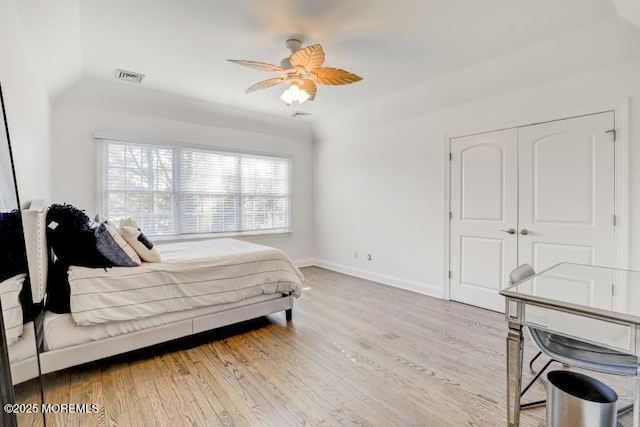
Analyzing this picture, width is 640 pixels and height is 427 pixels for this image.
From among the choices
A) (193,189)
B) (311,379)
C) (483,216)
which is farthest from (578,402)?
(193,189)

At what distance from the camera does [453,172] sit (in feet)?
13.0

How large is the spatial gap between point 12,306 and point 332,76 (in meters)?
2.62

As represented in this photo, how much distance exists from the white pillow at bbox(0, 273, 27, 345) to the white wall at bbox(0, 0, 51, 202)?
43.0 inches

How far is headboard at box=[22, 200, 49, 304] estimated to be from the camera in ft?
6.04

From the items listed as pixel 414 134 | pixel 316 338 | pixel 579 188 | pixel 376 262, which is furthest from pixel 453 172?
pixel 316 338

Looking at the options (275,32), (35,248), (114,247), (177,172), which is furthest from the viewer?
(177,172)

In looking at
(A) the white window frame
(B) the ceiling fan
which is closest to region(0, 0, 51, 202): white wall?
(A) the white window frame

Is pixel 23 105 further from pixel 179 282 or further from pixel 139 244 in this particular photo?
pixel 179 282

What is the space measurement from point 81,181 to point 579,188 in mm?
5587

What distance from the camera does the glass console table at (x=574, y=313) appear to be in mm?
1300

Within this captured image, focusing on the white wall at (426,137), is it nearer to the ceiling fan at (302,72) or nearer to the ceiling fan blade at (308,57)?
the ceiling fan at (302,72)

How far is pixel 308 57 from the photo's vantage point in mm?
2412

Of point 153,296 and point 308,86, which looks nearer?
point 153,296

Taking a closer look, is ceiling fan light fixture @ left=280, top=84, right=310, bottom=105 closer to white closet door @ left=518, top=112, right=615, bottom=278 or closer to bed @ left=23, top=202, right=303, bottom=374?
bed @ left=23, top=202, right=303, bottom=374
